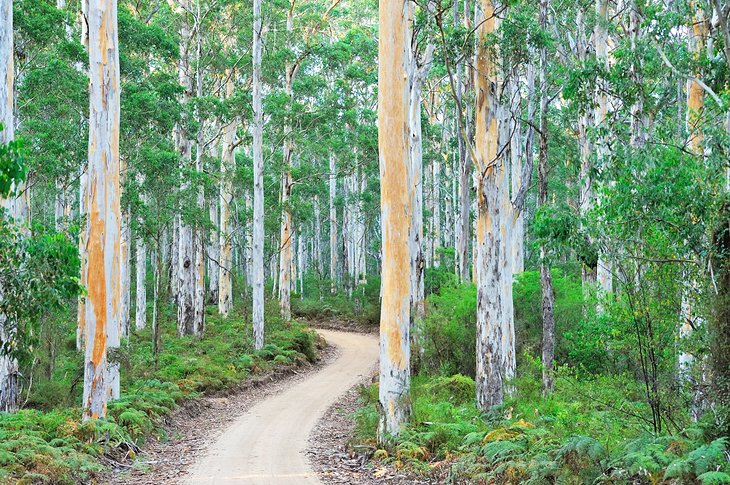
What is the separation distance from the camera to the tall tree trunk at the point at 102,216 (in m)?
11.7

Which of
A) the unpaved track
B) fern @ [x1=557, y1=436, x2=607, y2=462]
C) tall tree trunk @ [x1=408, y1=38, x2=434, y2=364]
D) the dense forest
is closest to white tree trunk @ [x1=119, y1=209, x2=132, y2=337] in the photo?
the dense forest

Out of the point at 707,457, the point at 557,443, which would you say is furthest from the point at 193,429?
the point at 707,457

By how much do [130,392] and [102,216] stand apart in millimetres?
3963

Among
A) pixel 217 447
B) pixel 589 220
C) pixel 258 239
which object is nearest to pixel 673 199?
pixel 589 220

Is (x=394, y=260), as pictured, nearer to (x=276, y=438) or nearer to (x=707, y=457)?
(x=276, y=438)

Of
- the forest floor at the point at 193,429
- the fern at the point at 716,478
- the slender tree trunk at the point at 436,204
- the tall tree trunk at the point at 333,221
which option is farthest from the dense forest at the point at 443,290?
the slender tree trunk at the point at 436,204

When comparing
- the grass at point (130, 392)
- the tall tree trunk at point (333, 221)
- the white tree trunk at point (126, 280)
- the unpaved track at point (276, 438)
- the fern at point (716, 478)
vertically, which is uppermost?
the tall tree trunk at point (333, 221)

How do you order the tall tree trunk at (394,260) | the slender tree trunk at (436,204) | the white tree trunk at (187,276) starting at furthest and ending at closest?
the slender tree trunk at (436,204) → the white tree trunk at (187,276) → the tall tree trunk at (394,260)

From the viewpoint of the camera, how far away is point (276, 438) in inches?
474

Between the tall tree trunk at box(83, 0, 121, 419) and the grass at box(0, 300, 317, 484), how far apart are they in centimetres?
49

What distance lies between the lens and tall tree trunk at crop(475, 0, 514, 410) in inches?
473

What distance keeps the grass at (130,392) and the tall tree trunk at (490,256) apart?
18.9 feet

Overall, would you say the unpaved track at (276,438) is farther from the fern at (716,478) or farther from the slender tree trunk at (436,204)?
the slender tree trunk at (436,204)

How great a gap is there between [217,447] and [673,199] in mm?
7731
